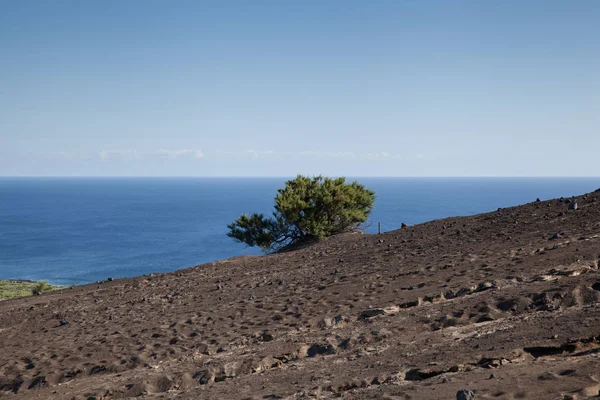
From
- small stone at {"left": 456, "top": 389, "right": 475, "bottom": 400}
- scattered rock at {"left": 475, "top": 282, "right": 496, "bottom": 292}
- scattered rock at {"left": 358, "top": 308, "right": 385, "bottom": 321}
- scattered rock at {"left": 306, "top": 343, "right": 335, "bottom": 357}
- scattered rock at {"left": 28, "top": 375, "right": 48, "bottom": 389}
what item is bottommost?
scattered rock at {"left": 28, "top": 375, "right": 48, "bottom": 389}

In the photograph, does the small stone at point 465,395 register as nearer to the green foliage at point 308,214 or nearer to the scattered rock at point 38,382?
the scattered rock at point 38,382

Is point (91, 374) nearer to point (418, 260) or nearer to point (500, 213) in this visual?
point (418, 260)

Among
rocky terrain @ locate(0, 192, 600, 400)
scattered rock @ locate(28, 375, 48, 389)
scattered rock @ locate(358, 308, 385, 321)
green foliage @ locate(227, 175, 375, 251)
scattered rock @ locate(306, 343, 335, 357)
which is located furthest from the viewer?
green foliage @ locate(227, 175, 375, 251)

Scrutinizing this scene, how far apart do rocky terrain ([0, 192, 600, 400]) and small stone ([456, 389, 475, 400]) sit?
219mm

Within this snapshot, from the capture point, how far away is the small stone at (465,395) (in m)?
5.16

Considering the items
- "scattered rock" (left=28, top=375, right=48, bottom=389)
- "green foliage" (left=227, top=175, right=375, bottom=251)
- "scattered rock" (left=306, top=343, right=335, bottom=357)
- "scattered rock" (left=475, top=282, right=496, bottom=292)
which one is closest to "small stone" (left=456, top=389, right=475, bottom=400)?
"scattered rock" (left=306, top=343, right=335, bottom=357)

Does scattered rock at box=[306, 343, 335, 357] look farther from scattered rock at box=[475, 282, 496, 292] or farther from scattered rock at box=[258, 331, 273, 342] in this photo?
scattered rock at box=[475, 282, 496, 292]

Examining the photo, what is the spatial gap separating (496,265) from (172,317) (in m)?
7.73

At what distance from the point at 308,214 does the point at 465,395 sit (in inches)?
955

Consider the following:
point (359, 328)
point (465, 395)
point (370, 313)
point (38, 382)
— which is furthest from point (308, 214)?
point (465, 395)

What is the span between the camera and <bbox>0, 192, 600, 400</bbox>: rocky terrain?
21.2ft

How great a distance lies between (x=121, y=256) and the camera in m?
74.9

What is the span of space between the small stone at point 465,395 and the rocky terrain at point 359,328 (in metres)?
0.22

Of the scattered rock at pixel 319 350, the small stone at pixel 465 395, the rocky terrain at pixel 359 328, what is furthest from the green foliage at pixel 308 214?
the small stone at pixel 465 395
